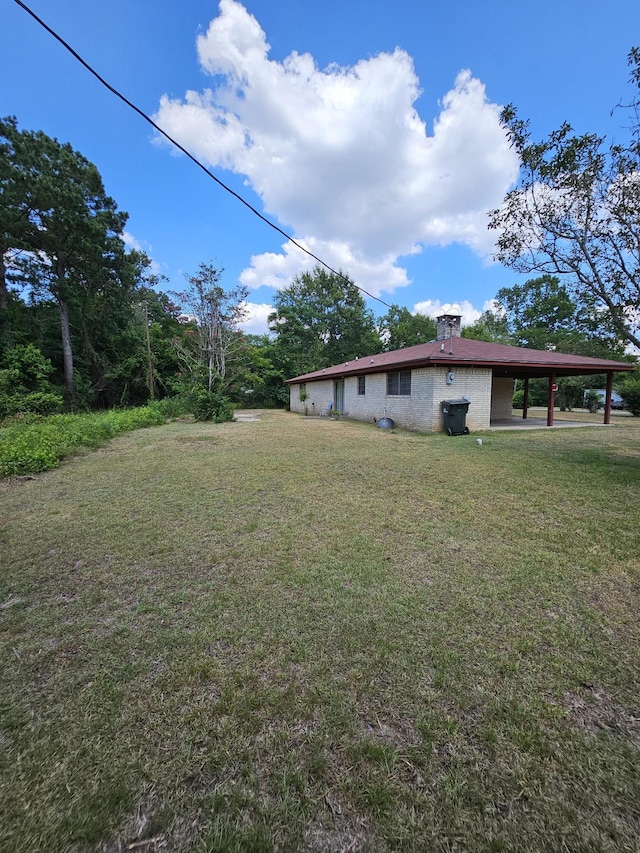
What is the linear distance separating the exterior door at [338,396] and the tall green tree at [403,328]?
64.5 ft

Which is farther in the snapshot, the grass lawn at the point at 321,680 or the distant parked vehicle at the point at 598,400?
the distant parked vehicle at the point at 598,400

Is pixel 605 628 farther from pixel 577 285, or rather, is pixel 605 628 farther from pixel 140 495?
pixel 577 285

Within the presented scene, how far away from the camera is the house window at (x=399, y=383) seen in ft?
38.9

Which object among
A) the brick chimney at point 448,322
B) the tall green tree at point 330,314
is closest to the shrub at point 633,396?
the brick chimney at point 448,322

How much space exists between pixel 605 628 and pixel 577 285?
6257 mm

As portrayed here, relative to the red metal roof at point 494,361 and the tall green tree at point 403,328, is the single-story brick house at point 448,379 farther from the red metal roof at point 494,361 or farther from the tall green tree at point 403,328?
the tall green tree at point 403,328

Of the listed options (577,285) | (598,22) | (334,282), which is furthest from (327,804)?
(334,282)

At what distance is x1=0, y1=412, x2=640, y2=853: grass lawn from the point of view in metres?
1.20

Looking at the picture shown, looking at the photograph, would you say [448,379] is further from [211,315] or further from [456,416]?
[211,315]

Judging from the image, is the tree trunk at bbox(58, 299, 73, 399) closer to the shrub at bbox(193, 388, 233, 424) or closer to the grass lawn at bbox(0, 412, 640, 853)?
the shrub at bbox(193, 388, 233, 424)

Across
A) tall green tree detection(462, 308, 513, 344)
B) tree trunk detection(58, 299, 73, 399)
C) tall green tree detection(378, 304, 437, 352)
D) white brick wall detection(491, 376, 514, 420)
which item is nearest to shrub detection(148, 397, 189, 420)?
tree trunk detection(58, 299, 73, 399)

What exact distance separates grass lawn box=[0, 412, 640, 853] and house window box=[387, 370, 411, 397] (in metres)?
8.09

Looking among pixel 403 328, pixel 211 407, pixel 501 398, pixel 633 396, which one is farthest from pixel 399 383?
pixel 403 328

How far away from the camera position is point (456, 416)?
404 inches
